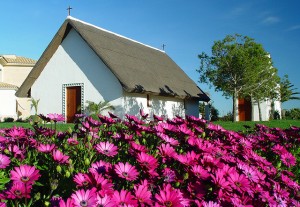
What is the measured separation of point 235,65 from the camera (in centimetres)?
2228

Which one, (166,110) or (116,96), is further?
(166,110)

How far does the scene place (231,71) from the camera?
22984mm

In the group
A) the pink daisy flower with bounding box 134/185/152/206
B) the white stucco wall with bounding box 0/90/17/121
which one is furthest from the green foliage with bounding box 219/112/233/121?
the pink daisy flower with bounding box 134/185/152/206

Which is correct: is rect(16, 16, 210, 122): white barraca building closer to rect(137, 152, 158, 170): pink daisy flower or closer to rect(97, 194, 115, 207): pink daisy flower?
rect(137, 152, 158, 170): pink daisy flower

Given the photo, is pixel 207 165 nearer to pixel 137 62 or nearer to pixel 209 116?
pixel 137 62

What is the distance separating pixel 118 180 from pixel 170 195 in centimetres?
46

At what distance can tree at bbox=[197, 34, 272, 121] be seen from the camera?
22.2m

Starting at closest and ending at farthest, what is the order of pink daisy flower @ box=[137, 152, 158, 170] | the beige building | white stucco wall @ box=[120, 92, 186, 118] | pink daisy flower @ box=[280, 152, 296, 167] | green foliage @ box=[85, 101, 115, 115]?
pink daisy flower @ box=[137, 152, 158, 170]
pink daisy flower @ box=[280, 152, 296, 167]
green foliage @ box=[85, 101, 115, 115]
white stucco wall @ box=[120, 92, 186, 118]
the beige building

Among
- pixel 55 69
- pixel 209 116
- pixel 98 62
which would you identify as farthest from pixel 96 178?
pixel 209 116

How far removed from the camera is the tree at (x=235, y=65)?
22.2 m

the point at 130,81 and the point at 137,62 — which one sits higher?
the point at 137,62

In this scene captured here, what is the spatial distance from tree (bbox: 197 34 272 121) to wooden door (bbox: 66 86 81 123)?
7978 millimetres

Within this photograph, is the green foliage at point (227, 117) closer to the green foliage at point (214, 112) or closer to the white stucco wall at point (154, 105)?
the green foliage at point (214, 112)

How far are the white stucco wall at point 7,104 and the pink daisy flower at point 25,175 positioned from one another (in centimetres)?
3471
